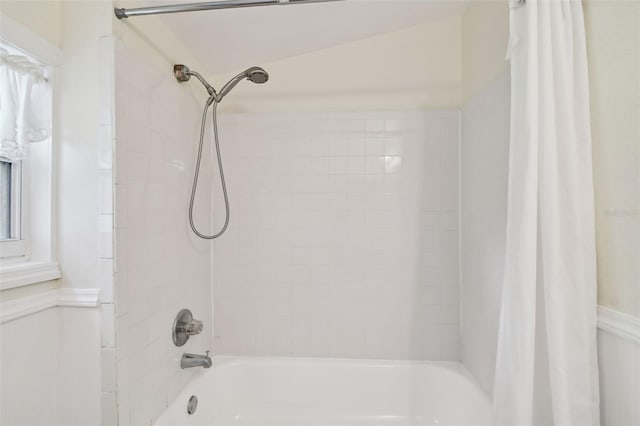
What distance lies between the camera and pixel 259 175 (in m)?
2.09

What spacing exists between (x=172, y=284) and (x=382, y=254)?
1134 millimetres

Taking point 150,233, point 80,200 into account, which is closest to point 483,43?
point 150,233

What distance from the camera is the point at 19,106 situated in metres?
1.05

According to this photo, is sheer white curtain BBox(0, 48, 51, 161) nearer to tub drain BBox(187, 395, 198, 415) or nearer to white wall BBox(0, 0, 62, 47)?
white wall BBox(0, 0, 62, 47)

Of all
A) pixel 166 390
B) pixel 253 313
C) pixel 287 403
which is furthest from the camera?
pixel 253 313

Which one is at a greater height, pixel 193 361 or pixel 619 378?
pixel 619 378

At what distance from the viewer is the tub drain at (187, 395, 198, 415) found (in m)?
1.63

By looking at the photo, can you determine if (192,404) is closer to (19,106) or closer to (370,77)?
(19,106)

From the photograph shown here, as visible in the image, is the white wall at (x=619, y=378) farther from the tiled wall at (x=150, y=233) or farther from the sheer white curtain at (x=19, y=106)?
the sheer white curtain at (x=19, y=106)

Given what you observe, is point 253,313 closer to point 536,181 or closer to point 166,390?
point 166,390

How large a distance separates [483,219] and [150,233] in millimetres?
1499

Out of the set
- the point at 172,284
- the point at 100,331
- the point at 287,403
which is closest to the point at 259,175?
the point at 172,284

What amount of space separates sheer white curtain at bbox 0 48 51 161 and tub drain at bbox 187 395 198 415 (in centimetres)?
125

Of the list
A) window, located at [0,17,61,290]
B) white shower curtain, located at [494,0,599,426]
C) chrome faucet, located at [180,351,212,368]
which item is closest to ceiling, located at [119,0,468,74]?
window, located at [0,17,61,290]
